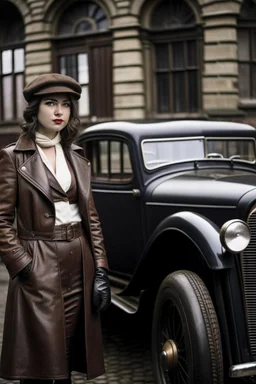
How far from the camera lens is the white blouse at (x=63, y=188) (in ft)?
9.34

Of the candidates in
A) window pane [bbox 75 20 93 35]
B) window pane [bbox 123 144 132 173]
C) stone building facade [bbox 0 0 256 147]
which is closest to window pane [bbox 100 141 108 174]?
window pane [bbox 123 144 132 173]

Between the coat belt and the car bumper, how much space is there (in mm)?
1032

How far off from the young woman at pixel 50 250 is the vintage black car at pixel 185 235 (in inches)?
22.9

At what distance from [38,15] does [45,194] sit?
15879 mm

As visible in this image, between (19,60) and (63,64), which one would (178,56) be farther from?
(19,60)

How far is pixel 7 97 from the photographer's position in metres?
19.4

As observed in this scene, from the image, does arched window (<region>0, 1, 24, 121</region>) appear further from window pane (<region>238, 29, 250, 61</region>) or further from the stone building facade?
window pane (<region>238, 29, 250, 61</region>)

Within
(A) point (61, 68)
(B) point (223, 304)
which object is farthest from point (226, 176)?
(A) point (61, 68)

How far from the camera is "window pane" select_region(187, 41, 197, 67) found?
15727 mm

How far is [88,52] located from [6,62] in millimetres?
3679

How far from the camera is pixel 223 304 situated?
3156 millimetres

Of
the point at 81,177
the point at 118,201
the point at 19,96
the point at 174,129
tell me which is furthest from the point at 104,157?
the point at 19,96

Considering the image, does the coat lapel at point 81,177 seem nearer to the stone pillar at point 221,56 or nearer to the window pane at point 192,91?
the stone pillar at point 221,56

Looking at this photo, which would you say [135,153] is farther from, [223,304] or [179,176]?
[223,304]
